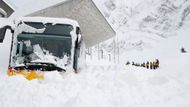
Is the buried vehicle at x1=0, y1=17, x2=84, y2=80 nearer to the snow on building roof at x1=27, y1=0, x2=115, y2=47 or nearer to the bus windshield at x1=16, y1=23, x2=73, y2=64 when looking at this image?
the bus windshield at x1=16, y1=23, x2=73, y2=64

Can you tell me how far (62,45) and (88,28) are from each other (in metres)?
9.90

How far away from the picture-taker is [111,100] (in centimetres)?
561

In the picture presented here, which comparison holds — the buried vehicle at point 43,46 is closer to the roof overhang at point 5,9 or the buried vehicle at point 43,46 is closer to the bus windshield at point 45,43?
the bus windshield at point 45,43

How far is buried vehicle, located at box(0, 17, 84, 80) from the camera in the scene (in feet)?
24.6

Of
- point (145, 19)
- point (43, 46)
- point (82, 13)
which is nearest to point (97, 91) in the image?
point (43, 46)

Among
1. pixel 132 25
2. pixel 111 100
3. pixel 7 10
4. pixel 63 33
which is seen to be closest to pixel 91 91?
pixel 111 100

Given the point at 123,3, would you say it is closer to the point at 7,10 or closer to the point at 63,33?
the point at 7,10

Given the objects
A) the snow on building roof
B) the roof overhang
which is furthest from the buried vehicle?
the roof overhang

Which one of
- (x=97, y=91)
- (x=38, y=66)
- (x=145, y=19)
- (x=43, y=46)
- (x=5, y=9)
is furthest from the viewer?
(x=145, y=19)

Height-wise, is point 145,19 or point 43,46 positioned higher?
point 145,19

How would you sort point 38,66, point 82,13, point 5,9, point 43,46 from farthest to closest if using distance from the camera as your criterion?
1. point 5,9
2. point 82,13
3. point 43,46
4. point 38,66

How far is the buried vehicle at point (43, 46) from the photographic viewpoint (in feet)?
24.6

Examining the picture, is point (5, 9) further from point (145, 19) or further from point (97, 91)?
point (145, 19)

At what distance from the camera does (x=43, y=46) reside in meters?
7.83
